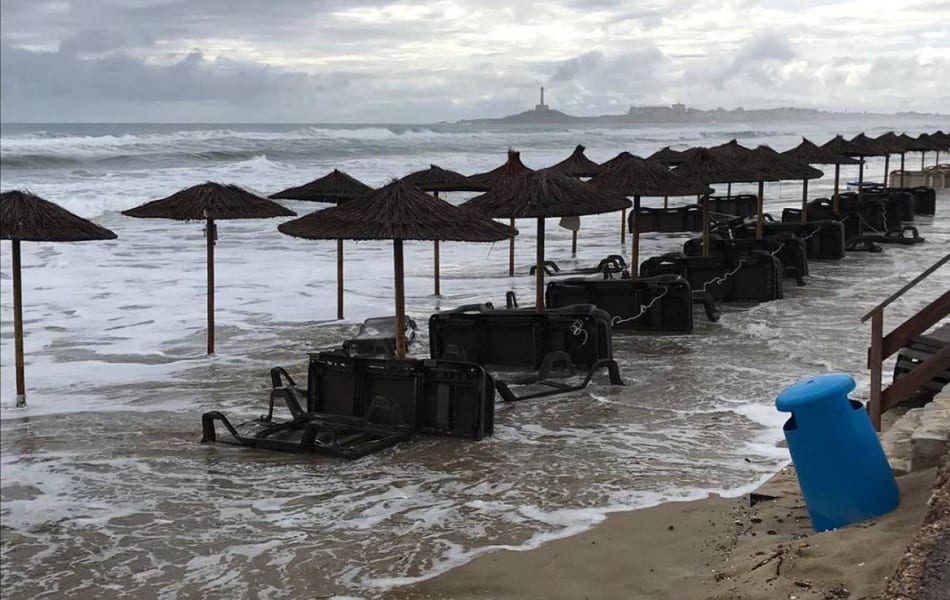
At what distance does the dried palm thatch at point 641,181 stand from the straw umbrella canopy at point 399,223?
13.0 ft

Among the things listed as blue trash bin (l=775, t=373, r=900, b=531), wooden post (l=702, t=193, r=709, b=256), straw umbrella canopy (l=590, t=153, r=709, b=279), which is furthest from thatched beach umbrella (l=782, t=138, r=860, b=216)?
blue trash bin (l=775, t=373, r=900, b=531)

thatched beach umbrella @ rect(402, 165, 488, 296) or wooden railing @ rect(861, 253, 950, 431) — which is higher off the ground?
thatched beach umbrella @ rect(402, 165, 488, 296)

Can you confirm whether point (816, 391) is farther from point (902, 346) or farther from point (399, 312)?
point (399, 312)

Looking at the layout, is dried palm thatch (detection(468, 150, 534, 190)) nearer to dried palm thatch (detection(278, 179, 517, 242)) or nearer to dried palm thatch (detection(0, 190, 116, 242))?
dried palm thatch (detection(278, 179, 517, 242))

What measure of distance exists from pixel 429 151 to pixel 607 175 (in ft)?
174

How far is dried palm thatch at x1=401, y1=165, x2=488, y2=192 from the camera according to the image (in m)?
13.6

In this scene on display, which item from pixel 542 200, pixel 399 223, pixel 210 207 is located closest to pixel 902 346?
pixel 399 223

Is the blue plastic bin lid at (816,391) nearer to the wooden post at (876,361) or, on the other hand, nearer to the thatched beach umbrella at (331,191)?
the wooden post at (876,361)

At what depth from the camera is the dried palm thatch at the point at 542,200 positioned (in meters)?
9.77

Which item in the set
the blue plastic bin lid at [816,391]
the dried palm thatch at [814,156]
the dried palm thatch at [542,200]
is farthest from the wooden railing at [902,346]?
the dried palm thatch at [814,156]

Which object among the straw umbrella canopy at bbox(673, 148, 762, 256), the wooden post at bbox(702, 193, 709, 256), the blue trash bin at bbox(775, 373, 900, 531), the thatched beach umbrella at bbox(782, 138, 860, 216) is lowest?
the blue trash bin at bbox(775, 373, 900, 531)

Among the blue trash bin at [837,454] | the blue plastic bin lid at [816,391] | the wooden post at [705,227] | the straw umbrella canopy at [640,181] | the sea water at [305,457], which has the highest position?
the straw umbrella canopy at [640,181]

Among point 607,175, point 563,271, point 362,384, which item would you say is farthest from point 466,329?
point 563,271

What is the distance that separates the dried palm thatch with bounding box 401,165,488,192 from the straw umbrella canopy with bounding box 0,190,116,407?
5.01 meters
